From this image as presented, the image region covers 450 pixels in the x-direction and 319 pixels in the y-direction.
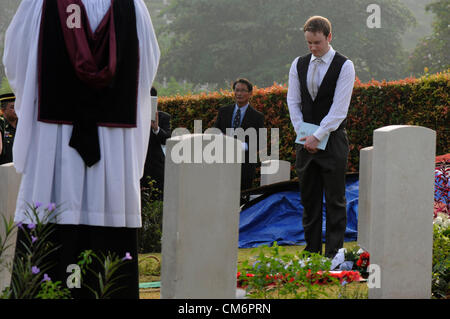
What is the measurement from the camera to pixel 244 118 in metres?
9.19

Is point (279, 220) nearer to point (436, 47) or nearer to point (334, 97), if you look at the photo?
point (334, 97)

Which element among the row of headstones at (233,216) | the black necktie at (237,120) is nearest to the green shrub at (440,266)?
the row of headstones at (233,216)

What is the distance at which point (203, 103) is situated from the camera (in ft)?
42.0

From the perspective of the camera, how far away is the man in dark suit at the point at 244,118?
30.2 ft

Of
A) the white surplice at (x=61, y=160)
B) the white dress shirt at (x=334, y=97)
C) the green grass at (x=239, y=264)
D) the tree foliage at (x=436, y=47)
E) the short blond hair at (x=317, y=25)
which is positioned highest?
the tree foliage at (x=436, y=47)

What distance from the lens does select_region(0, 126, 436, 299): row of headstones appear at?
4.04 metres

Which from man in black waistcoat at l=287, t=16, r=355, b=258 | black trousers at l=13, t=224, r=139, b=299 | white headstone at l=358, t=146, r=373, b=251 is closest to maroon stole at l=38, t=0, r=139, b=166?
black trousers at l=13, t=224, r=139, b=299

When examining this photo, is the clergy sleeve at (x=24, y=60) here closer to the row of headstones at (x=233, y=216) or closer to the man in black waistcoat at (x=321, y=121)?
the row of headstones at (x=233, y=216)

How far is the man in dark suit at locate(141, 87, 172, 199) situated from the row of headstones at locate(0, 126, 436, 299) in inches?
147

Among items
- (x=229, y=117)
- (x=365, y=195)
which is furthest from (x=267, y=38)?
(x=365, y=195)

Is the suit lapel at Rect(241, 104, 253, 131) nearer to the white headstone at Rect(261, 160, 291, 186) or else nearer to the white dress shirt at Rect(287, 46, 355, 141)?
the white headstone at Rect(261, 160, 291, 186)

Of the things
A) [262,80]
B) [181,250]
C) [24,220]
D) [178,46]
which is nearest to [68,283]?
[24,220]

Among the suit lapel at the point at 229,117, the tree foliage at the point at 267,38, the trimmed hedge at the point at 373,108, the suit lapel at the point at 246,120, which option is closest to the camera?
the suit lapel at the point at 246,120

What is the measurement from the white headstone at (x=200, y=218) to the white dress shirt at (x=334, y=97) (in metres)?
2.31
